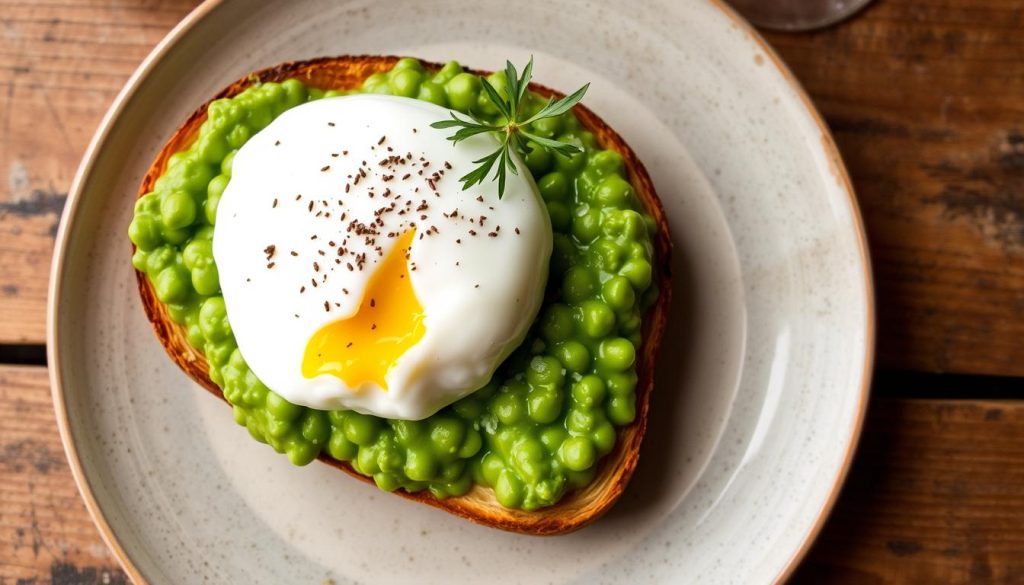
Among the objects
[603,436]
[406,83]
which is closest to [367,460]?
[603,436]

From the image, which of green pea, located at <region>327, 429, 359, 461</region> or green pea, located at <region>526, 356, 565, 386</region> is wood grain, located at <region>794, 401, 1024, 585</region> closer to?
green pea, located at <region>526, 356, 565, 386</region>

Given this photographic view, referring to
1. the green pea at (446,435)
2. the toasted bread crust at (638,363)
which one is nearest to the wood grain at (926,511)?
the toasted bread crust at (638,363)

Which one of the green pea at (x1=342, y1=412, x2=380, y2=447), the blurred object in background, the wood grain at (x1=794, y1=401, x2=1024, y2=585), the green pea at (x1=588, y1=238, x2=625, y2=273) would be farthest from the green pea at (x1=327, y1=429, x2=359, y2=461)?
the blurred object in background

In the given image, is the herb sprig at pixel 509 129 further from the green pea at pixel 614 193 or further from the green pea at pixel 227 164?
the green pea at pixel 227 164

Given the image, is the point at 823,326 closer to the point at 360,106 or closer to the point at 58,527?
the point at 360,106

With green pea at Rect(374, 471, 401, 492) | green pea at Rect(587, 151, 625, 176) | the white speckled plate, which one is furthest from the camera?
the white speckled plate

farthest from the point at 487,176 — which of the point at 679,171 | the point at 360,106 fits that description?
the point at 679,171
